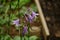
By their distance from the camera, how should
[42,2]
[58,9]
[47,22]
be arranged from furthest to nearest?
[42,2] → [58,9] → [47,22]

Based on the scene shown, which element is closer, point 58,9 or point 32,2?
point 58,9

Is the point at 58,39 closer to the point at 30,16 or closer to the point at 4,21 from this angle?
the point at 4,21

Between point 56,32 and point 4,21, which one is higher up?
point 4,21


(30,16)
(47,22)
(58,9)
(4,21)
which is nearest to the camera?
(30,16)

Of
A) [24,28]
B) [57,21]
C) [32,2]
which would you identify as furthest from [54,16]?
[24,28]

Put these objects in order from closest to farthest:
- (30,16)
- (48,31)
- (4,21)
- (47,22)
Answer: (30,16) < (4,21) < (48,31) < (47,22)

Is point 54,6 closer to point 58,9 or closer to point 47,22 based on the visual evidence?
point 58,9

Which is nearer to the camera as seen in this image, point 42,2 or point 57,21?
point 57,21

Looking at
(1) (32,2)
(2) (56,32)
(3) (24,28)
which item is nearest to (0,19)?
(3) (24,28)

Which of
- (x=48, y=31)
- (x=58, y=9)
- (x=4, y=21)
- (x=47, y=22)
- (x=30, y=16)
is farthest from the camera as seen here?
(x=58, y=9)
